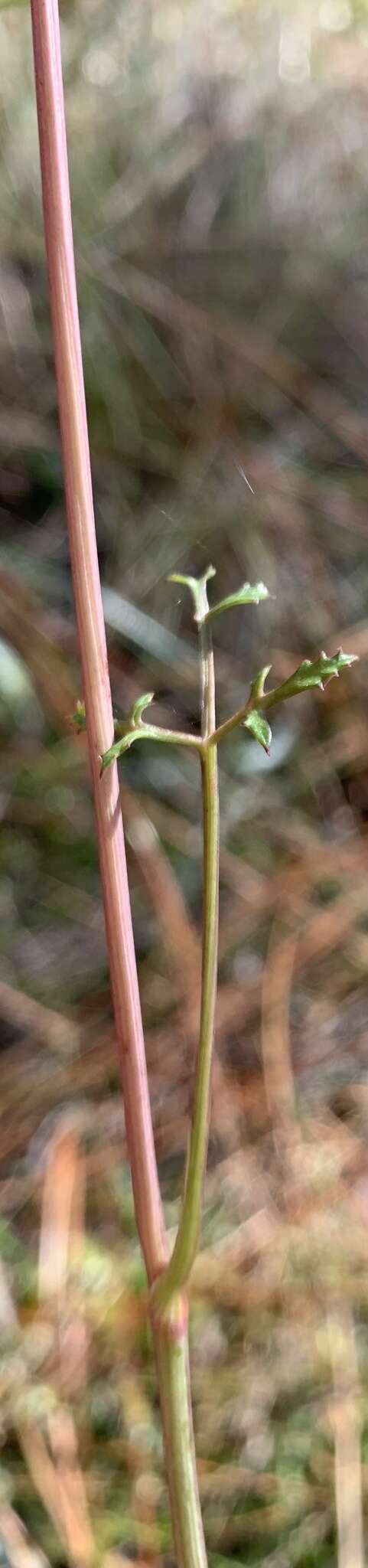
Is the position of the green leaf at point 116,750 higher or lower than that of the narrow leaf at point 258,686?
lower

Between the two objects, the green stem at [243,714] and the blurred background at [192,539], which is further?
the blurred background at [192,539]

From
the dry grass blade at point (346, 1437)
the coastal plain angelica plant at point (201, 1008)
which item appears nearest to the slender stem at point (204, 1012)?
the coastal plain angelica plant at point (201, 1008)

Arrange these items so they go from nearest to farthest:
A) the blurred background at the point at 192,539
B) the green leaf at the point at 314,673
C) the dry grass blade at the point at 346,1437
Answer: the green leaf at the point at 314,673, the dry grass blade at the point at 346,1437, the blurred background at the point at 192,539

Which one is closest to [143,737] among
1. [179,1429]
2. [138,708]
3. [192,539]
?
[138,708]

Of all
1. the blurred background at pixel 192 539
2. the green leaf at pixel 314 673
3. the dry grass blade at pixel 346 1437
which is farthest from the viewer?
the blurred background at pixel 192 539

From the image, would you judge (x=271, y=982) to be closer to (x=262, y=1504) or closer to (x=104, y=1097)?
(x=104, y=1097)

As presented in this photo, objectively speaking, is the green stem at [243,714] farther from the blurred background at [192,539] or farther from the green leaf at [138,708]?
the blurred background at [192,539]
